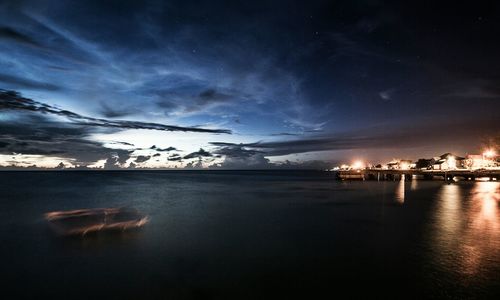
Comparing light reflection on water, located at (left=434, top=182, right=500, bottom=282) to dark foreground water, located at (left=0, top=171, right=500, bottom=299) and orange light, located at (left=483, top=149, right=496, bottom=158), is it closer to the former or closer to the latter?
dark foreground water, located at (left=0, top=171, right=500, bottom=299)

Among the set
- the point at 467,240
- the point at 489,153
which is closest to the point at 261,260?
the point at 467,240

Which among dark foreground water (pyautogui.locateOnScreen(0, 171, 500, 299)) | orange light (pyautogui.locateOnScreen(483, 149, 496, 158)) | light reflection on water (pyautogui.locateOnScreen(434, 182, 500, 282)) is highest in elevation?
orange light (pyautogui.locateOnScreen(483, 149, 496, 158))

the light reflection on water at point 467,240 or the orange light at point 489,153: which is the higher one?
the orange light at point 489,153

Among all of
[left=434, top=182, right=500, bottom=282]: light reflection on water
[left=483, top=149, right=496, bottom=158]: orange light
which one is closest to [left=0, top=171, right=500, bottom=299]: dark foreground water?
[left=434, top=182, right=500, bottom=282]: light reflection on water

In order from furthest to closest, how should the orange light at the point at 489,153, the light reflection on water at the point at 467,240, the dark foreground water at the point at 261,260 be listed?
the orange light at the point at 489,153 → the light reflection on water at the point at 467,240 → the dark foreground water at the point at 261,260

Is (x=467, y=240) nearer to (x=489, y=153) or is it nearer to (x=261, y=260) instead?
(x=261, y=260)

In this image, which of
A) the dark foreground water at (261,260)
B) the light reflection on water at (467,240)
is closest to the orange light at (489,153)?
the light reflection on water at (467,240)

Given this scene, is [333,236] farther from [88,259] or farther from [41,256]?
[41,256]

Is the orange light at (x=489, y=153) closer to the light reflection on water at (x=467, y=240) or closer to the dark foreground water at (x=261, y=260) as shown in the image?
the light reflection on water at (x=467, y=240)

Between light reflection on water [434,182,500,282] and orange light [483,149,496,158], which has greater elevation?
orange light [483,149,496,158]

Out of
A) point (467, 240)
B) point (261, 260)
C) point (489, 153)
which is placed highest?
point (489, 153)

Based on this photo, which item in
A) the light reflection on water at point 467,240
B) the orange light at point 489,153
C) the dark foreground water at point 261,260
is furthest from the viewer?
the orange light at point 489,153

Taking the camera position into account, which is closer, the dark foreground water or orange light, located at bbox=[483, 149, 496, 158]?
the dark foreground water

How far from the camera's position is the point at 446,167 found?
12988 centimetres
